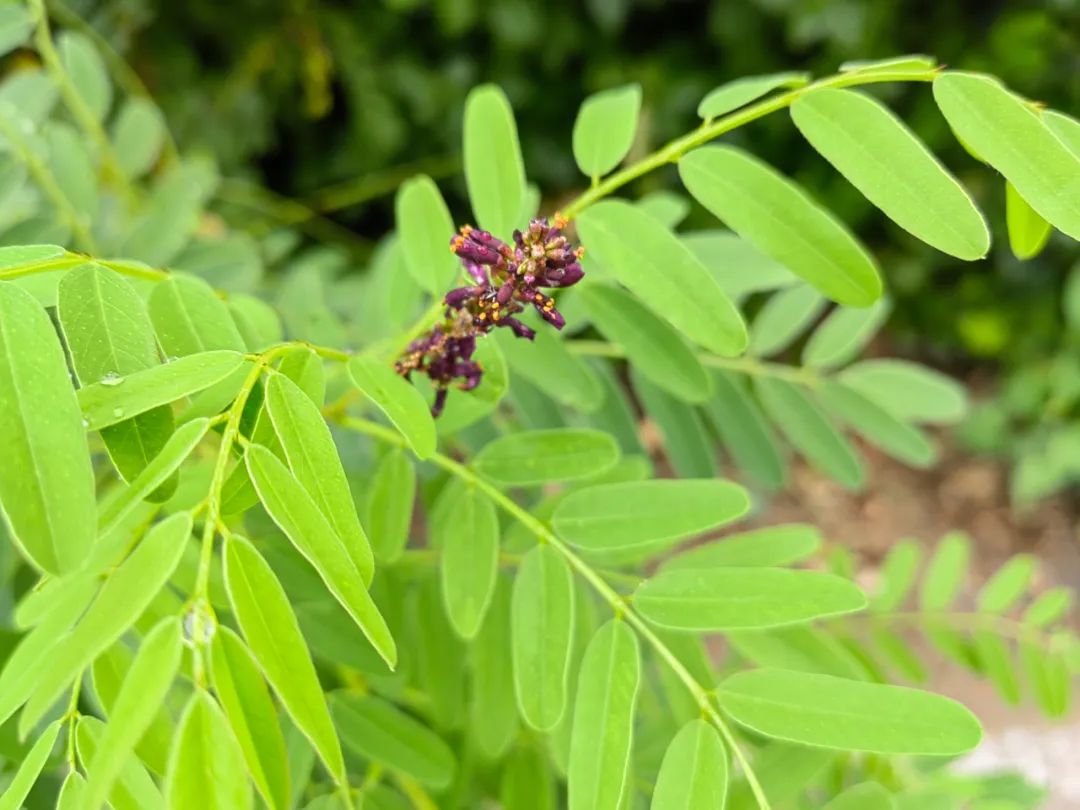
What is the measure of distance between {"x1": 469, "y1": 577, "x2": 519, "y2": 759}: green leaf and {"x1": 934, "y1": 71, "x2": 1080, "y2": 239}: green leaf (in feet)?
1.24

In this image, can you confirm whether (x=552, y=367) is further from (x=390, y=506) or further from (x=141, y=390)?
(x=141, y=390)

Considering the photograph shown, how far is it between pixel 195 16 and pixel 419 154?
0.48 metres

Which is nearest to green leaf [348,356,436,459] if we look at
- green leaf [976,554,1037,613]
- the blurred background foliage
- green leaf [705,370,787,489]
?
green leaf [705,370,787,489]

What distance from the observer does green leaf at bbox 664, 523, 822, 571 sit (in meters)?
0.60

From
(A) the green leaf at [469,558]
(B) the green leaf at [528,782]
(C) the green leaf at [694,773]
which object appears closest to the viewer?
(C) the green leaf at [694,773]

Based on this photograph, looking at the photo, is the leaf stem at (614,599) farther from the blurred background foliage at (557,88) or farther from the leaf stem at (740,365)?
the blurred background foliage at (557,88)

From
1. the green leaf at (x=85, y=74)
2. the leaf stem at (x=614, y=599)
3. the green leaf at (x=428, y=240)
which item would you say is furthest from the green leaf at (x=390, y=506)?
the green leaf at (x=85, y=74)

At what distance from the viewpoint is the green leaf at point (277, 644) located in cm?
34

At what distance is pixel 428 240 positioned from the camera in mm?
636

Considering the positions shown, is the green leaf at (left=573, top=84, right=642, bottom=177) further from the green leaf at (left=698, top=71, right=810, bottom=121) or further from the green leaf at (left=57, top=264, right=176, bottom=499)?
the green leaf at (left=57, top=264, right=176, bottom=499)

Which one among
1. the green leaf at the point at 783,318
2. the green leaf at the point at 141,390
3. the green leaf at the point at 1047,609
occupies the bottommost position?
the green leaf at the point at 141,390

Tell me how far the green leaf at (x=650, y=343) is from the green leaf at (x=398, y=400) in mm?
187

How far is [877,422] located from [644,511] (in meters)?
0.43

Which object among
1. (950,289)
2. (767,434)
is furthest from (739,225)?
(950,289)
